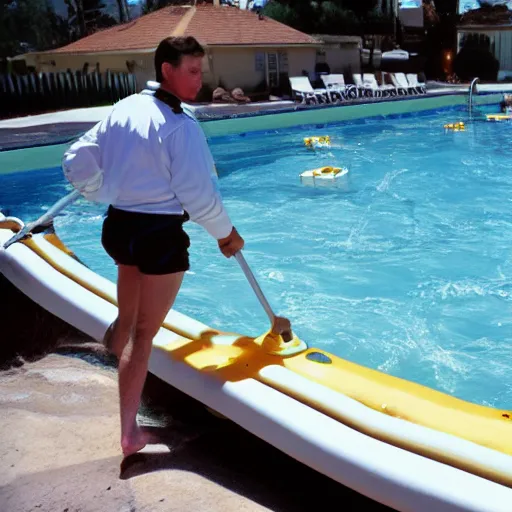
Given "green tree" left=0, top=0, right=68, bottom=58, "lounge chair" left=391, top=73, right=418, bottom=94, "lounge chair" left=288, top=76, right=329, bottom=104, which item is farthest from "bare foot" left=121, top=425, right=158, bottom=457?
"green tree" left=0, top=0, right=68, bottom=58

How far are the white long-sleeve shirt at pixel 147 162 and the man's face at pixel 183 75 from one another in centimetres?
7

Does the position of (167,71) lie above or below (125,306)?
above

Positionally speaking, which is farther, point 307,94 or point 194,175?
point 307,94

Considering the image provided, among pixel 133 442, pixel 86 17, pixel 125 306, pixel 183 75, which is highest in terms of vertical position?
pixel 86 17

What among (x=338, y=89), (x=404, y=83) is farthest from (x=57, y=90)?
(x=404, y=83)

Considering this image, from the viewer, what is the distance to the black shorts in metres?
1.72

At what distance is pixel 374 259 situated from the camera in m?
4.97

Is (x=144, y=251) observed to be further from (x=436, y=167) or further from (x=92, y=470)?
(x=436, y=167)

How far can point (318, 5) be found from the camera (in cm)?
2303

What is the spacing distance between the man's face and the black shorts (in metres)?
0.36

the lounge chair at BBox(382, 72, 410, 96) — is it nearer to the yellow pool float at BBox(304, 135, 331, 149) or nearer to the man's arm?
the yellow pool float at BBox(304, 135, 331, 149)

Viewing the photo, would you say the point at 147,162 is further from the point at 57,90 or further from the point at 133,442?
the point at 57,90

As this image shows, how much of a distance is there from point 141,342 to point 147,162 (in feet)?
1.82

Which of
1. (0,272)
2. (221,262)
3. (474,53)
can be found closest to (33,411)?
(0,272)
